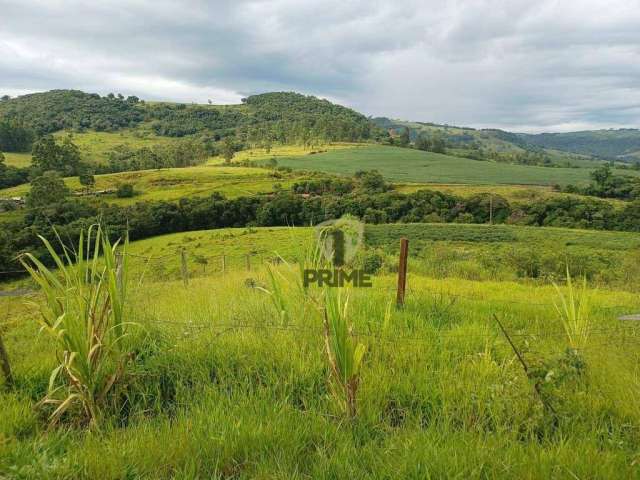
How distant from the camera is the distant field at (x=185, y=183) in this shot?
72.4 m

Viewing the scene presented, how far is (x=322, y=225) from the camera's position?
4.68 metres

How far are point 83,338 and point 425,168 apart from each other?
9155cm

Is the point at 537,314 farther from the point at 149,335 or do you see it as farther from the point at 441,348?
the point at 149,335

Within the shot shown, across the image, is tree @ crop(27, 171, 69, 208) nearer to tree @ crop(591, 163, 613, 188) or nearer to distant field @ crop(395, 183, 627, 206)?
distant field @ crop(395, 183, 627, 206)

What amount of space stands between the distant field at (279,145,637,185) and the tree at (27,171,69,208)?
46.7m

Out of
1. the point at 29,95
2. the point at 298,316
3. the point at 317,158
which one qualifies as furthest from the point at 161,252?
Answer: the point at 29,95

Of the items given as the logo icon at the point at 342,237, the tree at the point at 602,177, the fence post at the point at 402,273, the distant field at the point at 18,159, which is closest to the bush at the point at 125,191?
the distant field at the point at 18,159

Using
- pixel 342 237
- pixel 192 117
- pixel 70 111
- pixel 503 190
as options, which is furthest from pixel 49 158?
pixel 342 237

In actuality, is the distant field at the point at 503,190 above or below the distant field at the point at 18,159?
below

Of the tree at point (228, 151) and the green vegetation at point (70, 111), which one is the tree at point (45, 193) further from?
the green vegetation at point (70, 111)

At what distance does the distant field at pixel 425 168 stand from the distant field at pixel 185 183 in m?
13.8

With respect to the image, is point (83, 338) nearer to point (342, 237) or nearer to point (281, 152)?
point (342, 237)

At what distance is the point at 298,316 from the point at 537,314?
3343mm

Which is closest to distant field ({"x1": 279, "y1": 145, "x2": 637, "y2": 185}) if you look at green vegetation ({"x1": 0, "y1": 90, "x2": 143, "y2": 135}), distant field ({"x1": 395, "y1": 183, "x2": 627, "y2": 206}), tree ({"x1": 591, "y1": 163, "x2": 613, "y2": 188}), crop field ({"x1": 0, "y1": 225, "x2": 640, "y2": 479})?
distant field ({"x1": 395, "y1": 183, "x2": 627, "y2": 206})
